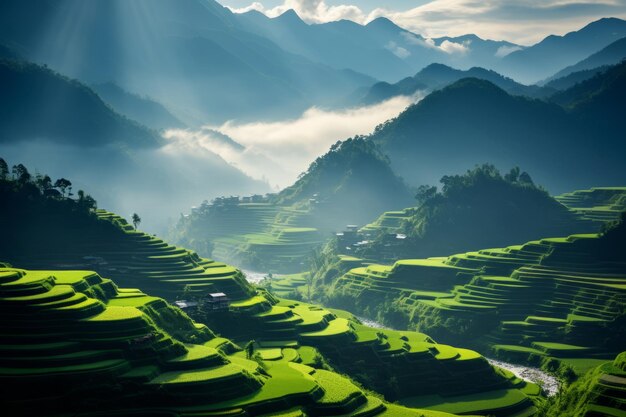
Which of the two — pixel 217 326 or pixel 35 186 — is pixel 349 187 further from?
pixel 217 326

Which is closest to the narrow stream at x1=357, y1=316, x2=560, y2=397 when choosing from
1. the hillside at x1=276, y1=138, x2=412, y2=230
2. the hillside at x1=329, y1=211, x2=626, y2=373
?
the hillside at x1=329, y1=211, x2=626, y2=373

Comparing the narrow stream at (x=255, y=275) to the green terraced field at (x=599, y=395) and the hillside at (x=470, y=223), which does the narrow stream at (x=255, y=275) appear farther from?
the green terraced field at (x=599, y=395)

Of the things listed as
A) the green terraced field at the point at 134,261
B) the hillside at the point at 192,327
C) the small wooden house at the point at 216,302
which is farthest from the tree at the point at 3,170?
the small wooden house at the point at 216,302

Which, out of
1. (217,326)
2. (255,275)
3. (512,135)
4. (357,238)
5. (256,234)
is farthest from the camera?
(512,135)

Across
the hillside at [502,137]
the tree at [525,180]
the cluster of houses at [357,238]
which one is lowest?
the cluster of houses at [357,238]

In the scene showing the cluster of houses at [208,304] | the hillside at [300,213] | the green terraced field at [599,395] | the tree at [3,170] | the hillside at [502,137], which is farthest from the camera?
the hillside at [502,137]

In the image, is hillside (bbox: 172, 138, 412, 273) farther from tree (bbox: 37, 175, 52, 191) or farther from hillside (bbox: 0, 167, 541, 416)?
tree (bbox: 37, 175, 52, 191)

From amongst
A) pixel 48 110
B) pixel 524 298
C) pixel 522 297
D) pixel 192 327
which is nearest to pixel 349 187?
pixel 48 110
